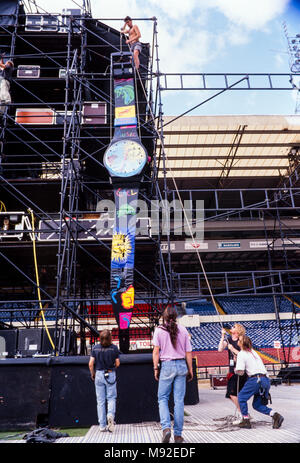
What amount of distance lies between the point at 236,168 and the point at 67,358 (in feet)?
65.7

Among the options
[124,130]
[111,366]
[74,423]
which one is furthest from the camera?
[124,130]

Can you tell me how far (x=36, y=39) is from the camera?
13992 mm

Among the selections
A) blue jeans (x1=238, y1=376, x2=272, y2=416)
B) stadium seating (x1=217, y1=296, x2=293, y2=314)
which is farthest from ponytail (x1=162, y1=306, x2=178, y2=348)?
stadium seating (x1=217, y1=296, x2=293, y2=314)

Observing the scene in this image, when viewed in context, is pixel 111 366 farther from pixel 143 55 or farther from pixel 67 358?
pixel 143 55

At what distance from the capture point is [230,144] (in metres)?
21.1

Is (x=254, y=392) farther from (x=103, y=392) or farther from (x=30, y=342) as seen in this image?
(x=30, y=342)

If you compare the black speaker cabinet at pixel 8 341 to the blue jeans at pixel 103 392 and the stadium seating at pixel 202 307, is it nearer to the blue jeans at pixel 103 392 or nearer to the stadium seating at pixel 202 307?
the blue jeans at pixel 103 392

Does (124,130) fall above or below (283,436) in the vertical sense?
above

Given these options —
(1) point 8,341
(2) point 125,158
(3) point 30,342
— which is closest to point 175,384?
(2) point 125,158

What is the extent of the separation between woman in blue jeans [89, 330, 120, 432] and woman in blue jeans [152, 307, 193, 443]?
1102 millimetres

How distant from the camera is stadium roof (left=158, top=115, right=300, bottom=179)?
19953 millimetres

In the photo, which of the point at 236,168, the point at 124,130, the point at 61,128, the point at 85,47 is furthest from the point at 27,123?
the point at 236,168

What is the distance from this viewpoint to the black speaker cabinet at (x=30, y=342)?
9.07m
